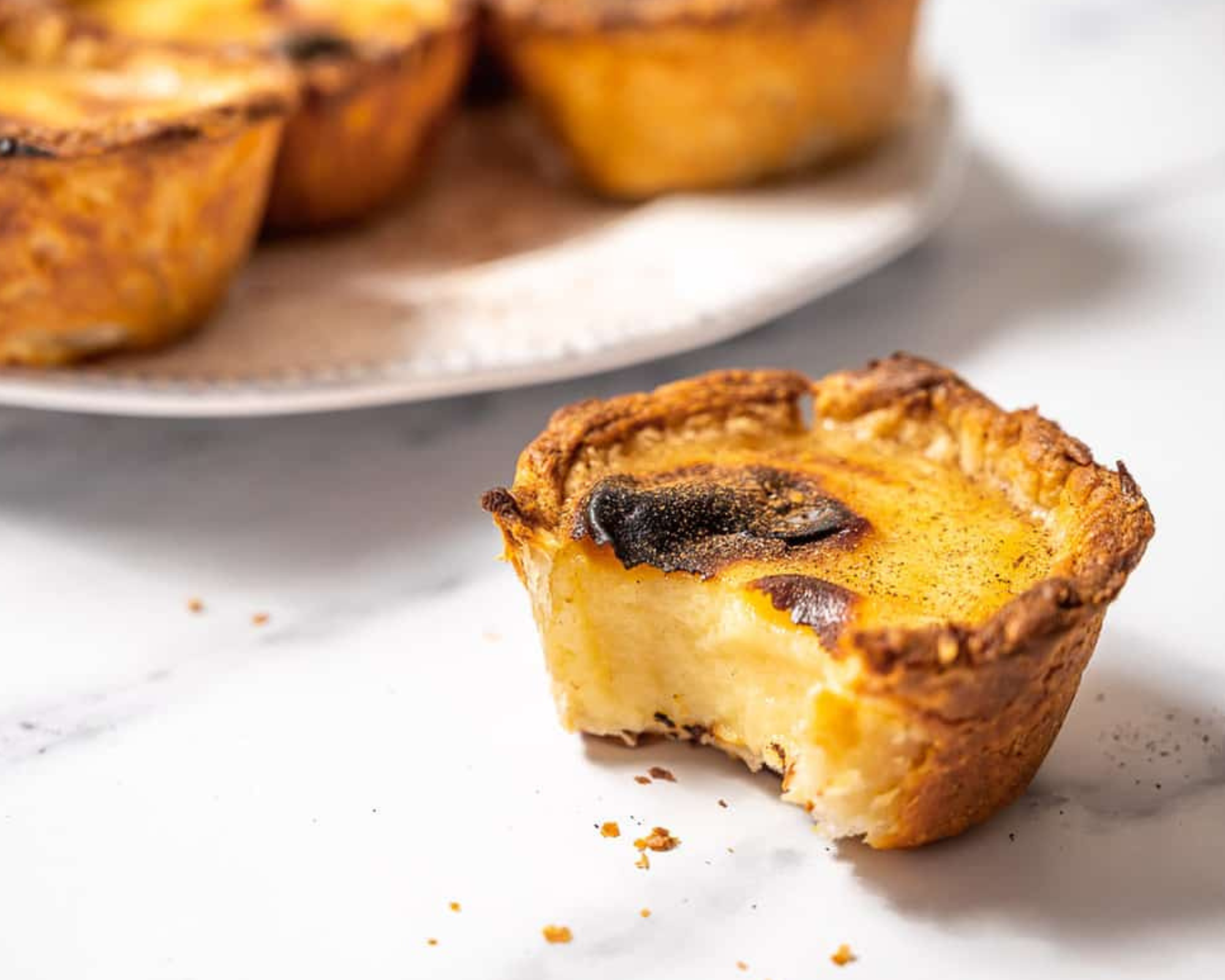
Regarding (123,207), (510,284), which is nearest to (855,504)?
(510,284)

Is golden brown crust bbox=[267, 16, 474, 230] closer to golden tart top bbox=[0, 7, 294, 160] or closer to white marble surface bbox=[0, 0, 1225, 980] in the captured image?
golden tart top bbox=[0, 7, 294, 160]

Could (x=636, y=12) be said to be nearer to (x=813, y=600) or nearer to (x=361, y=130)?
(x=361, y=130)

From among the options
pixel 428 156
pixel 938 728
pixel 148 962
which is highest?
pixel 428 156

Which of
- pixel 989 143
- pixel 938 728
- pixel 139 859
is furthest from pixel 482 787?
pixel 989 143

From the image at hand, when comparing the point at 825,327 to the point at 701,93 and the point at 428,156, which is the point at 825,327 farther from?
the point at 428,156

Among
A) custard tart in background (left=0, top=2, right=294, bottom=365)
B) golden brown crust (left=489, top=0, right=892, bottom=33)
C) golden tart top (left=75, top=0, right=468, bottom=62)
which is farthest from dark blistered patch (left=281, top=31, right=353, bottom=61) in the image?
golden brown crust (left=489, top=0, right=892, bottom=33)

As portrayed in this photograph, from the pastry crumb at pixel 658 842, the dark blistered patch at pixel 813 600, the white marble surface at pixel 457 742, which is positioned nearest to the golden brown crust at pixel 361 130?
the white marble surface at pixel 457 742

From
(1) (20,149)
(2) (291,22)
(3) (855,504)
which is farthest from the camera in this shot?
(2) (291,22)
